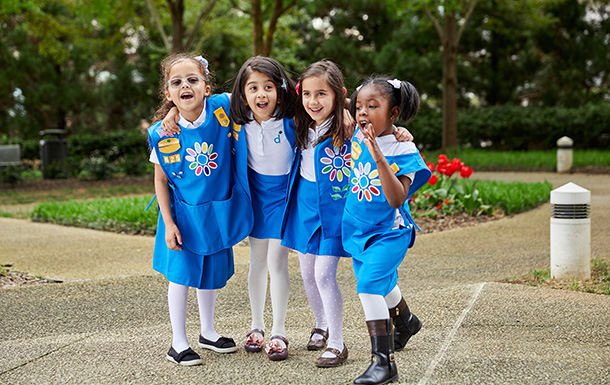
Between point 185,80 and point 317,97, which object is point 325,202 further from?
point 185,80

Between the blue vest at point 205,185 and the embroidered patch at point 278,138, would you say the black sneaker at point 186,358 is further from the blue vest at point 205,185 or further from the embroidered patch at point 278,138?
the embroidered patch at point 278,138

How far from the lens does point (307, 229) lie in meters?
3.06

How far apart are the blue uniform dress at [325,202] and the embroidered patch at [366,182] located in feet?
0.59

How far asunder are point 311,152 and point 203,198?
57cm

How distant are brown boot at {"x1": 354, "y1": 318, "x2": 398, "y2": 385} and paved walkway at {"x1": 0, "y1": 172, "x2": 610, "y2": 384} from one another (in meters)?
0.12

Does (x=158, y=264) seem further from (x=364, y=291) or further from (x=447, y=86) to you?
(x=447, y=86)

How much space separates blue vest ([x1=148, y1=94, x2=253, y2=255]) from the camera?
3125mm

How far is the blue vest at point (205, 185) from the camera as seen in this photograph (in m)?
3.12

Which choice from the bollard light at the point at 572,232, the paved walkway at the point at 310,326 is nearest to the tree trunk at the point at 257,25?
the paved walkway at the point at 310,326

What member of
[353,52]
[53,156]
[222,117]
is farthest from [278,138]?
[353,52]

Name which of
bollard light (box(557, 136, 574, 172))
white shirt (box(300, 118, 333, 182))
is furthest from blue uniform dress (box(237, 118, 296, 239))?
bollard light (box(557, 136, 574, 172))

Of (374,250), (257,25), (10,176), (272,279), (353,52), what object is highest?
(353,52)

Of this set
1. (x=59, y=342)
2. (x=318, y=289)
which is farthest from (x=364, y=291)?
(x=59, y=342)

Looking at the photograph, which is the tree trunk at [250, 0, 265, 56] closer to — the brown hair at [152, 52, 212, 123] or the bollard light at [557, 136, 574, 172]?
the bollard light at [557, 136, 574, 172]
